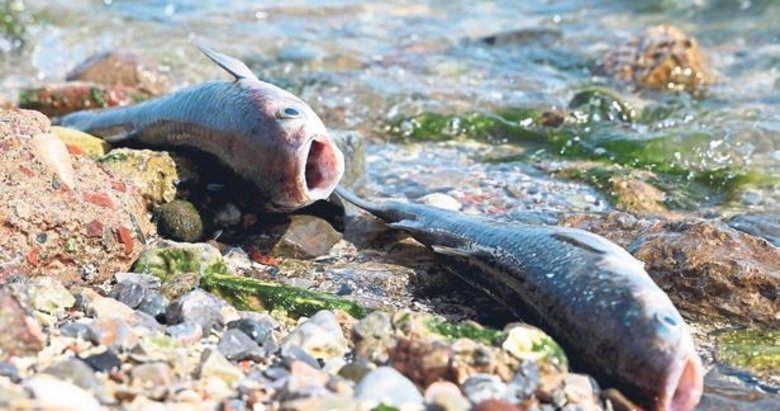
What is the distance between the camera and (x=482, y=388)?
3.85m

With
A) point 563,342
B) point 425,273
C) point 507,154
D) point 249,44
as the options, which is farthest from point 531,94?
point 563,342

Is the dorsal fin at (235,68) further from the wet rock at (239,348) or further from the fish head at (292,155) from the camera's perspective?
the wet rock at (239,348)

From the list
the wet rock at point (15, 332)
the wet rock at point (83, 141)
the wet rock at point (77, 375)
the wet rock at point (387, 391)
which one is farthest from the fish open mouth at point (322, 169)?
the wet rock at point (77, 375)

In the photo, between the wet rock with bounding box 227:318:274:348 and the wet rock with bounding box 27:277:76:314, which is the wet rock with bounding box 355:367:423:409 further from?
the wet rock with bounding box 27:277:76:314

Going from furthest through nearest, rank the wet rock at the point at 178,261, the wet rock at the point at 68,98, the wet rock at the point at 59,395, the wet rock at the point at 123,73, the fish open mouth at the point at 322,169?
the wet rock at the point at 123,73, the wet rock at the point at 68,98, the fish open mouth at the point at 322,169, the wet rock at the point at 178,261, the wet rock at the point at 59,395

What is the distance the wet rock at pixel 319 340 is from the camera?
433cm

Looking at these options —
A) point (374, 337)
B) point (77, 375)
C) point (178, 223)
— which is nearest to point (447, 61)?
point (178, 223)

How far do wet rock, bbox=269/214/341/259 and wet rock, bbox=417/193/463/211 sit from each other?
874 millimetres

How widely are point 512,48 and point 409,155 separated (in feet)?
15.9

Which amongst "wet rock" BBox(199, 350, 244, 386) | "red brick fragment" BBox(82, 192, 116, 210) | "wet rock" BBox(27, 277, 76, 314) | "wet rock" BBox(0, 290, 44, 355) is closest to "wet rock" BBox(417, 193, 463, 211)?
"red brick fragment" BBox(82, 192, 116, 210)

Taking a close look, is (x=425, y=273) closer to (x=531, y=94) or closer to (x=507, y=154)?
(x=507, y=154)

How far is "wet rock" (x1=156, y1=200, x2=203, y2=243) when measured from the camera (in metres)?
5.86

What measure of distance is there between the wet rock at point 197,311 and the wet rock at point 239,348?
Answer: 0.22 metres

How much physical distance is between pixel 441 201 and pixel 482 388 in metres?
3.14
